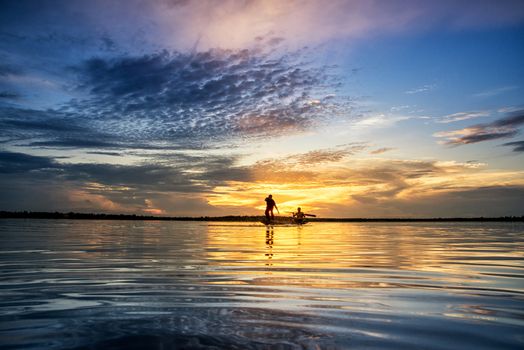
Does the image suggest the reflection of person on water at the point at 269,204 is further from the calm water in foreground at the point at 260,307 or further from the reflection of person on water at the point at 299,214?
the calm water in foreground at the point at 260,307

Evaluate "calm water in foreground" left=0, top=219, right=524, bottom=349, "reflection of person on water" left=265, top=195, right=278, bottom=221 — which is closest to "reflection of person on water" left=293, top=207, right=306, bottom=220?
"reflection of person on water" left=265, top=195, right=278, bottom=221

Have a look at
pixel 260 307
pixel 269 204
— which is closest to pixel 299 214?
pixel 269 204

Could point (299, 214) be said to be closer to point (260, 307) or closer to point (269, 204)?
point (269, 204)

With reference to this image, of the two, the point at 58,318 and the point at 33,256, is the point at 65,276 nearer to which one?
the point at 58,318

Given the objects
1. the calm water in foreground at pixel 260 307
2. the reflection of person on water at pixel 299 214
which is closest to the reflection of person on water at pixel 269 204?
the reflection of person on water at pixel 299 214

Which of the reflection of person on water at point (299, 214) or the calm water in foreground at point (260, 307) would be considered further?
the reflection of person on water at point (299, 214)

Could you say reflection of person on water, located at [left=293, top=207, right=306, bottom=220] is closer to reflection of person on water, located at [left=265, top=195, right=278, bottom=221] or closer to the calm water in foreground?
reflection of person on water, located at [left=265, top=195, right=278, bottom=221]


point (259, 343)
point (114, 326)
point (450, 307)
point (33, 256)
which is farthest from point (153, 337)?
point (33, 256)

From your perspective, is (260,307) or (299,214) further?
(299,214)

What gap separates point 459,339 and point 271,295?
221 cm

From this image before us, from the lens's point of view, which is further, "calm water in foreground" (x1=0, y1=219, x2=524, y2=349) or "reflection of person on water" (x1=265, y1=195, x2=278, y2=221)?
"reflection of person on water" (x1=265, y1=195, x2=278, y2=221)

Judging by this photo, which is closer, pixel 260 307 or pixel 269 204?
pixel 260 307

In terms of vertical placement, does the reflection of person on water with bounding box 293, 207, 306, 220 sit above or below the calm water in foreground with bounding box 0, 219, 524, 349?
above

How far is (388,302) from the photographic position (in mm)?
4438
